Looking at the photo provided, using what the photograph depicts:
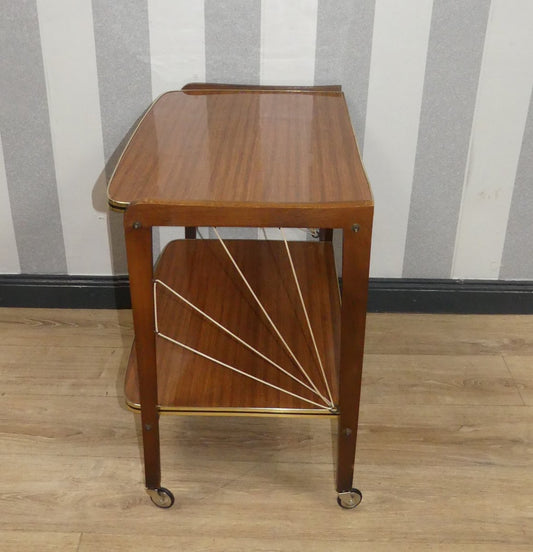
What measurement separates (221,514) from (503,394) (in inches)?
29.1

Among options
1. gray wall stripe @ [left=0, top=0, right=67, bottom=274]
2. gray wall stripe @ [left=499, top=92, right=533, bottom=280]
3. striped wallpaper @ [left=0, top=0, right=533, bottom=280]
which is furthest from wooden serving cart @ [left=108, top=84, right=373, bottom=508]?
gray wall stripe @ [left=499, top=92, right=533, bottom=280]

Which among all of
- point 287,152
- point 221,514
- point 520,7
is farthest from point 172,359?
point 520,7

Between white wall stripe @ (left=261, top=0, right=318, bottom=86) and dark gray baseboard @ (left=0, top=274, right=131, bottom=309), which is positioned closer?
white wall stripe @ (left=261, top=0, right=318, bottom=86)

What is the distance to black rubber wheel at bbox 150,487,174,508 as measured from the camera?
1.41 meters

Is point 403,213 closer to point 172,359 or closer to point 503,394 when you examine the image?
point 503,394

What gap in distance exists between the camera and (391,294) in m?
2.01

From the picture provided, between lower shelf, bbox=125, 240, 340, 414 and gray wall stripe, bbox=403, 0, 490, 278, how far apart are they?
36 centimetres

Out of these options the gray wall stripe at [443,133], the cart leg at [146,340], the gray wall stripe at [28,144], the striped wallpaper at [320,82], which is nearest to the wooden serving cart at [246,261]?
the cart leg at [146,340]

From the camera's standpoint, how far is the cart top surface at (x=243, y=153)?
3.72 ft

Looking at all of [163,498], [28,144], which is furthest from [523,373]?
[28,144]

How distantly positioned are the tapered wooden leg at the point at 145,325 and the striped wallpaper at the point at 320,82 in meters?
0.73

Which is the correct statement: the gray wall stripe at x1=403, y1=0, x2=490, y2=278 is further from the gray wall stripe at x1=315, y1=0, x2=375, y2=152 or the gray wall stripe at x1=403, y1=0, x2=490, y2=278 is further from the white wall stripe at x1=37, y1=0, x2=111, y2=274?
the white wall stripe at x1=37, y1=0, x2=111, y2=274

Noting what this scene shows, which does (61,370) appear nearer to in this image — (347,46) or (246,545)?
(246,545)

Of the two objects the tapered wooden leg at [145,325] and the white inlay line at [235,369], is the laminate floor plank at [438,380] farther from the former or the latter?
the tapered wooden leg at [145,325]
